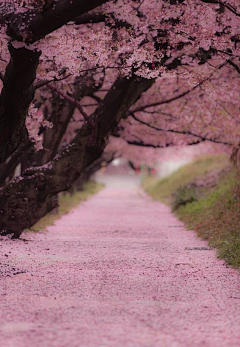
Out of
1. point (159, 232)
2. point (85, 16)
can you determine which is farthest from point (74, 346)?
point (159, 232)

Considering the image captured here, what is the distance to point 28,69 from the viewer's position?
20.8 ft

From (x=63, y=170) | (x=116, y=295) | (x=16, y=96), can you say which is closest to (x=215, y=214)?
(x=63, y=170)

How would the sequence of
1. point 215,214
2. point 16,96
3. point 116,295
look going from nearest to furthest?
point 116,295 → point 16,96 → point 215,214

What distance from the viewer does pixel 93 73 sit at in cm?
1297

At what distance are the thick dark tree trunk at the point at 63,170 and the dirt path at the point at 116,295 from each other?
0.75m

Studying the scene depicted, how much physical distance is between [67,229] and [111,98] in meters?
5.29

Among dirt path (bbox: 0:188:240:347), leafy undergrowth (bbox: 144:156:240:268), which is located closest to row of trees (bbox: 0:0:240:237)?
dirt path (bbox: 0:188:240:347)

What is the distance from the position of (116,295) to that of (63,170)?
570 centimetres

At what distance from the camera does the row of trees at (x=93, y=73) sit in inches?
246

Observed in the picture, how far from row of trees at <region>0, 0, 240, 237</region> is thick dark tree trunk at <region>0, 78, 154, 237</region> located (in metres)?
0.02

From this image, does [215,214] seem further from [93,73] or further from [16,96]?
[16,96]

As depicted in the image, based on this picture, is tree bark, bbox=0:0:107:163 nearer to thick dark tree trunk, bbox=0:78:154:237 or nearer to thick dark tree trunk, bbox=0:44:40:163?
thick dark tree trunk, bbox=0:44:40:163

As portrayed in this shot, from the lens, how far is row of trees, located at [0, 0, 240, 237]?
20.5 ft

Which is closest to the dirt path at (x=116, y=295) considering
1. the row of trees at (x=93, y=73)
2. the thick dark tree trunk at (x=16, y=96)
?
the row of trees at (x=93, y=73)
